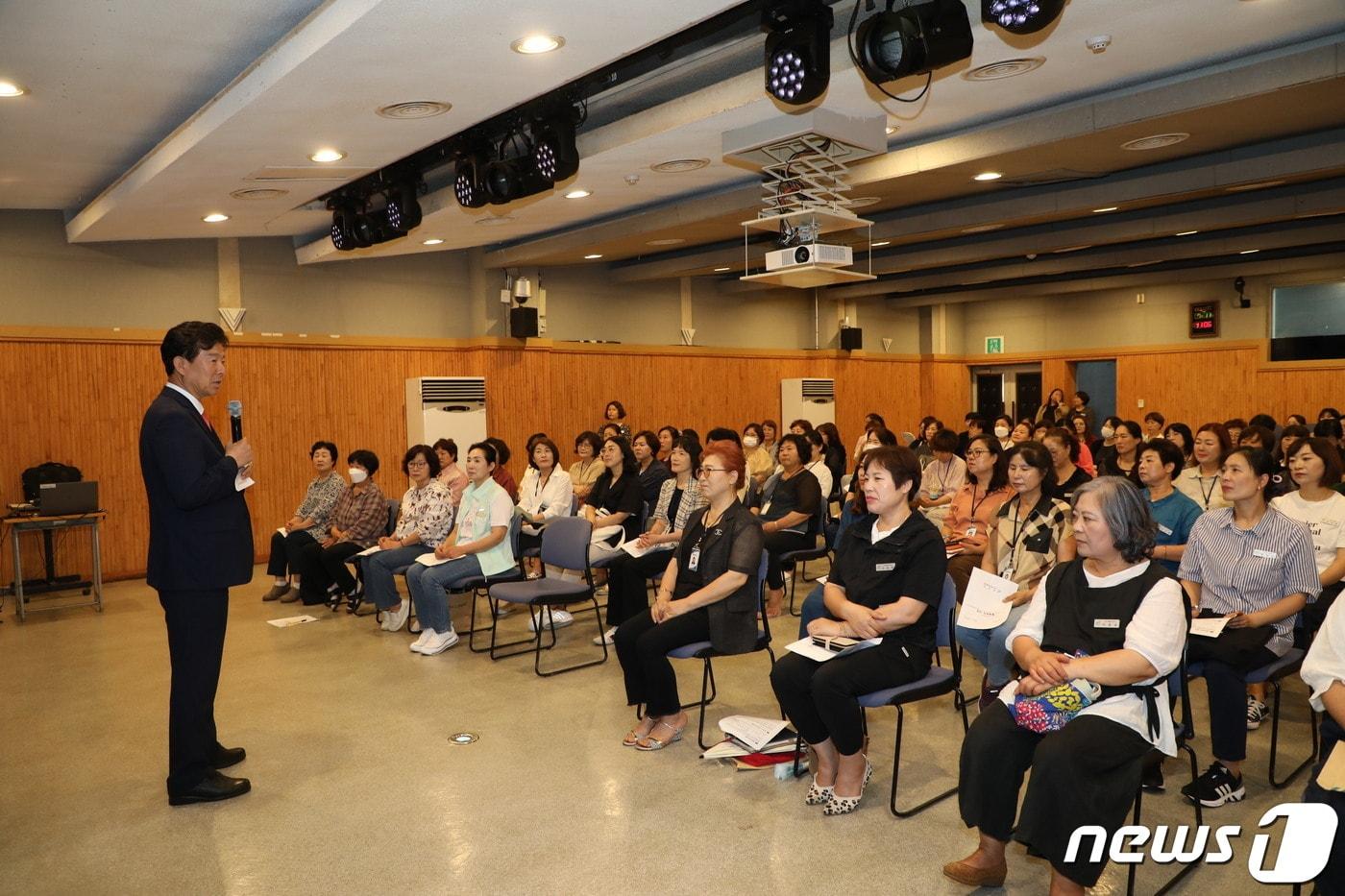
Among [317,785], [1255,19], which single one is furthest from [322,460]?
[1255,19]

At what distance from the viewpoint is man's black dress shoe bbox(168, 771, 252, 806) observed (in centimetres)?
374

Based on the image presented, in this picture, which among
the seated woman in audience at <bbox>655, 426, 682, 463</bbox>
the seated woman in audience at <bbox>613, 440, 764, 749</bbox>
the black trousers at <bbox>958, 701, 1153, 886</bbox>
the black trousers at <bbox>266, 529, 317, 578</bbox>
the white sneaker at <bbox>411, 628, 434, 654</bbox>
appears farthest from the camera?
the seated woman in audience at <bbox>655, 426, 682, 463</bbox>

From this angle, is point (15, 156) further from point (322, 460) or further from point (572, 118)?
point (572, 118)

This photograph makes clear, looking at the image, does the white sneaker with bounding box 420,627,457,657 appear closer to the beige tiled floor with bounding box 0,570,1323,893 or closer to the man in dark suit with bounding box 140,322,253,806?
the beige tiled floor with bounding box 0,570,1323,893

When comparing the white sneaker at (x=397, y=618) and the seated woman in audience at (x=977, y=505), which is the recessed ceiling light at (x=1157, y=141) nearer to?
the seated woman in audience at (x=977, y=505)

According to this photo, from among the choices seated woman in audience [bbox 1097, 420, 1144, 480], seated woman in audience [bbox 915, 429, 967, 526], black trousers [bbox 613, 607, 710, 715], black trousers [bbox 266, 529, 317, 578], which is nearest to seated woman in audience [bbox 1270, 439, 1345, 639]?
black trousers [bbox 613, 607, 710, 715]

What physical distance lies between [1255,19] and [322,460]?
21.3ft

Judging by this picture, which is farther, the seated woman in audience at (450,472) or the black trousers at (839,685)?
the seated woman in audience at (450,472)

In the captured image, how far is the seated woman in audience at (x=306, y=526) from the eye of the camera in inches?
294

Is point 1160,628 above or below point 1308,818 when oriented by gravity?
above

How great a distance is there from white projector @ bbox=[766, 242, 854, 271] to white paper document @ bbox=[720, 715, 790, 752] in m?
2.79

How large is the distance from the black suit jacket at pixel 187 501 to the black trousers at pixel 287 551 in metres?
→ 3.84

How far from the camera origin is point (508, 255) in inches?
412

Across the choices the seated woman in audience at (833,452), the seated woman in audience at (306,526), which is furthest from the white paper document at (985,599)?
the seated woman in audience at (306,526)
